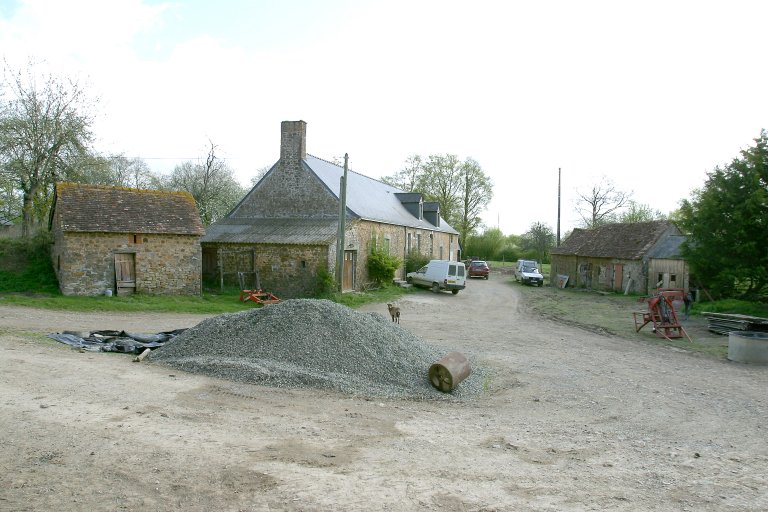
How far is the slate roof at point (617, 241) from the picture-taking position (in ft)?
101

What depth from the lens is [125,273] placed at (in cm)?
2047

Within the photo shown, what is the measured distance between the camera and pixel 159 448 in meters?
5.99

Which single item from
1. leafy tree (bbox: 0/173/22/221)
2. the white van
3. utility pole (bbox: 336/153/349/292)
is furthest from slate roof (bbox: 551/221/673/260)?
leafy tree (bbox: 0/173/22/221)

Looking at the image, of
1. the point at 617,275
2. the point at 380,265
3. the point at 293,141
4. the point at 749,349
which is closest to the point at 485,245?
the point at 617,275

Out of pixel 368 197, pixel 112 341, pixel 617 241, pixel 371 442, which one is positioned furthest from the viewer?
pixel 617 241

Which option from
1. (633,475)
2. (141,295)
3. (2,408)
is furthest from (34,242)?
(633,475)

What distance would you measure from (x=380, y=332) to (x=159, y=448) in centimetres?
591

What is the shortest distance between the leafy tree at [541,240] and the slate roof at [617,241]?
1619 cm

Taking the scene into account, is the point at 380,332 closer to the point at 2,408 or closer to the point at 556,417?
the point at 556,417

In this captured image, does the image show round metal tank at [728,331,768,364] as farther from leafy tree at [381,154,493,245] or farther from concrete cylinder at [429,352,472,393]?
leafy tree at [381,154,493,245]

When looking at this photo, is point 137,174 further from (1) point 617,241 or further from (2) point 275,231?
(1) point 617,241

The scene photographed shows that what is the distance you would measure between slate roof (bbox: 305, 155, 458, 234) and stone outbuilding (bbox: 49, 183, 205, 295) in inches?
323

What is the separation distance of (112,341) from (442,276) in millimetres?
19271

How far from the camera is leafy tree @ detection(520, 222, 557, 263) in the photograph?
54656 mm
